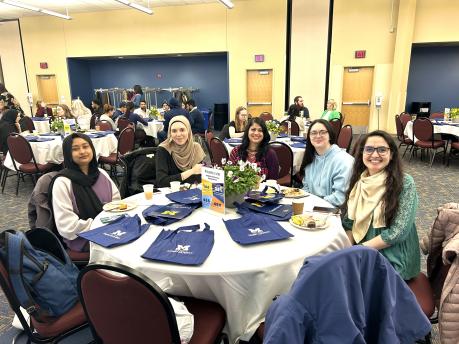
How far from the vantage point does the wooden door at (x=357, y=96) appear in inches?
397

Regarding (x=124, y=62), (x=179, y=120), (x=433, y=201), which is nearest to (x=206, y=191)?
(x=179, y=120)

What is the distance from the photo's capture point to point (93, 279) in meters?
1.22

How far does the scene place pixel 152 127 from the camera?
25.6 feet

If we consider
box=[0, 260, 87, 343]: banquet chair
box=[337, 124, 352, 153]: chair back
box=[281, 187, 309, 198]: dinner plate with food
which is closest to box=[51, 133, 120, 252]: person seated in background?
box=[0, 260, 87, 343]: banquet chair

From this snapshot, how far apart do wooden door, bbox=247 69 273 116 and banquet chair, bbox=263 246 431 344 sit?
33.3ft

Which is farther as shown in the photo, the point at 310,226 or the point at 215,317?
the point at 310,226

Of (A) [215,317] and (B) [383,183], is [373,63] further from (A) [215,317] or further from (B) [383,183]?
(A) [215,317]

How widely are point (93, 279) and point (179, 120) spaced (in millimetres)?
2068

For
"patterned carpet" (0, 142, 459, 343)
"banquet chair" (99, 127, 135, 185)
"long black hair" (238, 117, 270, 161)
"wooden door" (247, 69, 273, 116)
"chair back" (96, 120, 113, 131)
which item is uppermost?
"wooden door" (247, 69, 273, 116)

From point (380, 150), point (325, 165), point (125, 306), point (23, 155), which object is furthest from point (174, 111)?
point (125, 306)

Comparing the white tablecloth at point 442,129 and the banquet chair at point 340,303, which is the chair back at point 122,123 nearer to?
the white tablecloth at point 442,129

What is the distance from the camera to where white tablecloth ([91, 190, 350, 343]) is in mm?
1476

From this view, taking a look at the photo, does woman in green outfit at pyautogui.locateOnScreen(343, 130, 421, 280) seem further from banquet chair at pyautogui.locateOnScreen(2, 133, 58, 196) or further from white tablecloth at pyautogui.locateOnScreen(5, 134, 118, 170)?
banquet chair at pyautogui.locateOnScreen(2, 133, 58, 196)

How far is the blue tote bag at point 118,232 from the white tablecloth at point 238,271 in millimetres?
35
